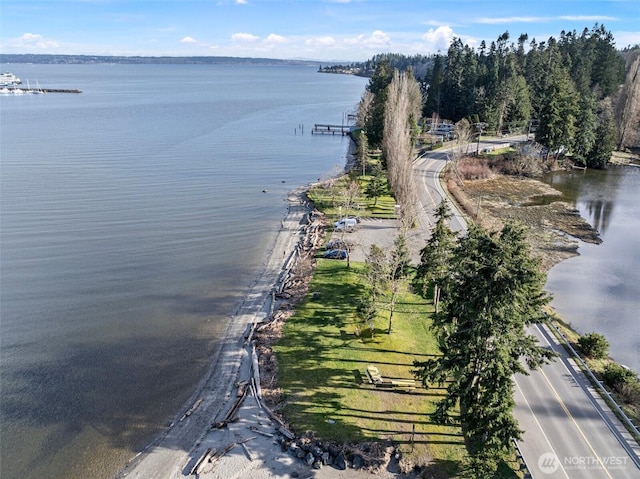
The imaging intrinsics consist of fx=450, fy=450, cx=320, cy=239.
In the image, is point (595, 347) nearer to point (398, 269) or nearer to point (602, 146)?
point (398, 269)

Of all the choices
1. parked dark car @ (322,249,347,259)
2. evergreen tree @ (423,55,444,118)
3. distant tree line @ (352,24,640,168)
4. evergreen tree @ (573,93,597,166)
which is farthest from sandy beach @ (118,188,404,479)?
evergreen tree @ (423,55,444,118)

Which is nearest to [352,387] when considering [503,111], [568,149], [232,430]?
[232,430]

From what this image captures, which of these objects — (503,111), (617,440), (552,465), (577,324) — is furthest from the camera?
(503,111)

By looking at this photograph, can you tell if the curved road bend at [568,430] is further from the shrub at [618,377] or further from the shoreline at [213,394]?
the shoreline at [213,394]

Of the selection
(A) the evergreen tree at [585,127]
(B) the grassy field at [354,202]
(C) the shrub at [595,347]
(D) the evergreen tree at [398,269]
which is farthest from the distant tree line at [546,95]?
(C) the shrub at [595,347]

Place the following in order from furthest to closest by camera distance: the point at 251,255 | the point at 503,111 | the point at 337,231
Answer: the point at 503,111 → the point at 337,231 → the point at 251,255

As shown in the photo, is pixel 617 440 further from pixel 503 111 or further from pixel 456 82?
pixel 456 82
